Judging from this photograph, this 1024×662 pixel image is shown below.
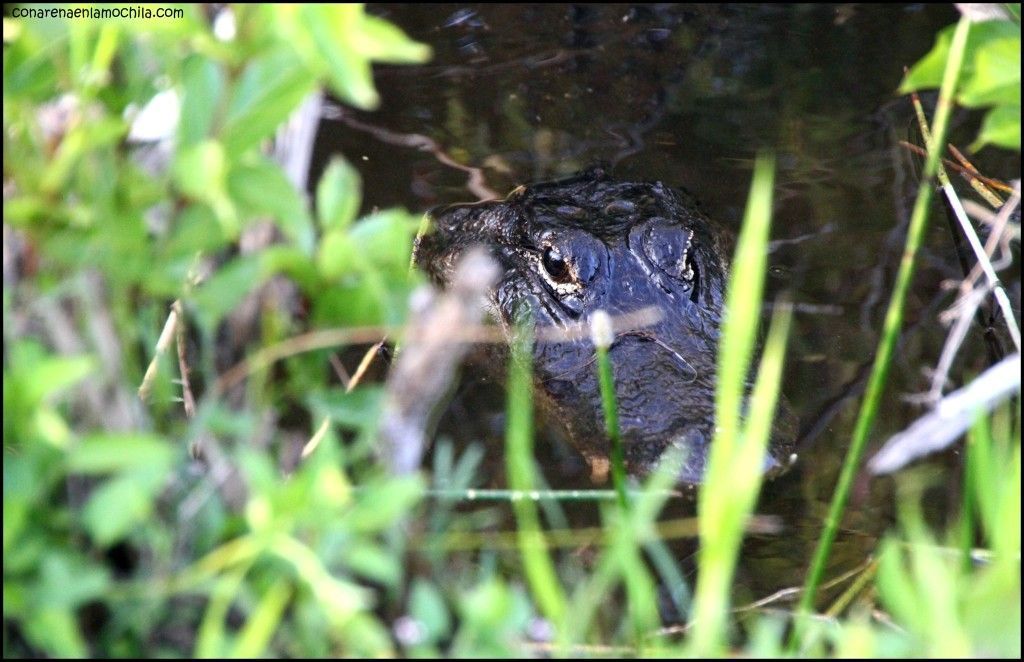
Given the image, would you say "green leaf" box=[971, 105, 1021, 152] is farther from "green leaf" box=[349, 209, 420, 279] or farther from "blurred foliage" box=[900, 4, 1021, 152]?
"green leaf" box=[349, 209, 420, 279]

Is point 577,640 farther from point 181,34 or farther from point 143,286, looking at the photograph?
point 181,34

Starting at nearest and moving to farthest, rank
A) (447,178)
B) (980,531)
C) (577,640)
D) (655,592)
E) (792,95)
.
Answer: (577,640)
(655,592)
(980,531)
(447,178)
(792,95)

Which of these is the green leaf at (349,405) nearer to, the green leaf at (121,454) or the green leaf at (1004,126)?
the green leaf at (121,454)

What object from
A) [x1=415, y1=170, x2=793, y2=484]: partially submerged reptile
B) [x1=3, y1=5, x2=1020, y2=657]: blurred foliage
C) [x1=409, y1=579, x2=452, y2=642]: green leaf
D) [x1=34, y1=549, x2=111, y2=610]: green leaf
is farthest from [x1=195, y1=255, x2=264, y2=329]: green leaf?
[x1=415, y1=170, x2=793, y2=484]: partially submerged reptile

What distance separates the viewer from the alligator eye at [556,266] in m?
3.84

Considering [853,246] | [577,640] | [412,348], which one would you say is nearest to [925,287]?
[853,246]

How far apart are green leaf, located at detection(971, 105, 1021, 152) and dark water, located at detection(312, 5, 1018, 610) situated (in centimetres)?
156

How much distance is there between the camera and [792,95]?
17.3 ft

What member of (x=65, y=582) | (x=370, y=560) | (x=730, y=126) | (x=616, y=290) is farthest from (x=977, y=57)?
(x=730, y=126)

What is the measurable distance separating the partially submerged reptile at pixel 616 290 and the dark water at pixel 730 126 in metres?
0.28

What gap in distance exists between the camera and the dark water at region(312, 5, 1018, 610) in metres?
3.83

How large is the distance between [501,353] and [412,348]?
2321mm

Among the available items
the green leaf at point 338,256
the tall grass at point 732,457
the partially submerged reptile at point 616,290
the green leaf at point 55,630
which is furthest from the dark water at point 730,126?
the green leaf at point 55,630

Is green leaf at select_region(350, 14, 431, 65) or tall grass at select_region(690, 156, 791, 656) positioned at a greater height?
green leaf at select_region(350, 14, 431, 65)
